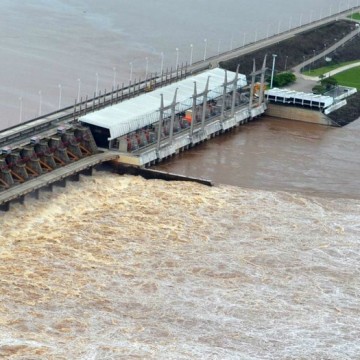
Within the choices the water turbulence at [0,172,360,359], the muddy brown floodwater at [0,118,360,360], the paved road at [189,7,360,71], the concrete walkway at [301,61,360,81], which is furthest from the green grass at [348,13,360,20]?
the water turbulence at [0,172,360,359]

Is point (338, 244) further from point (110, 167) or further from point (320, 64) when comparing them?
point (320, 64)

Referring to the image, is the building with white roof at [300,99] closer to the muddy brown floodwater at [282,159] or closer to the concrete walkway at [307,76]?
the muddy brown floodwater at [282,159]

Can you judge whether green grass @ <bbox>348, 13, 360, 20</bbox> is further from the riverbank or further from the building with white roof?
the building with white roof

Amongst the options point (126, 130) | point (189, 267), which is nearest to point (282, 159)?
point (126, 130)

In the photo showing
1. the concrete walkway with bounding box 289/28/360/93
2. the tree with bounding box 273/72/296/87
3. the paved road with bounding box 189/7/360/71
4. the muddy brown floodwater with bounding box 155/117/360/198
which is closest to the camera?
the muddy brown floodwater with bounding box 155/117/360/198

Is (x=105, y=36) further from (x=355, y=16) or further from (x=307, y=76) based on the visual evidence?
(x=355, y=16)

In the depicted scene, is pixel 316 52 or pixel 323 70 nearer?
pixel 323 70

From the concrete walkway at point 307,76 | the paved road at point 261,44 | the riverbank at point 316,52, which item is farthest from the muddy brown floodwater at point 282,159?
the paved road at point 261,44
